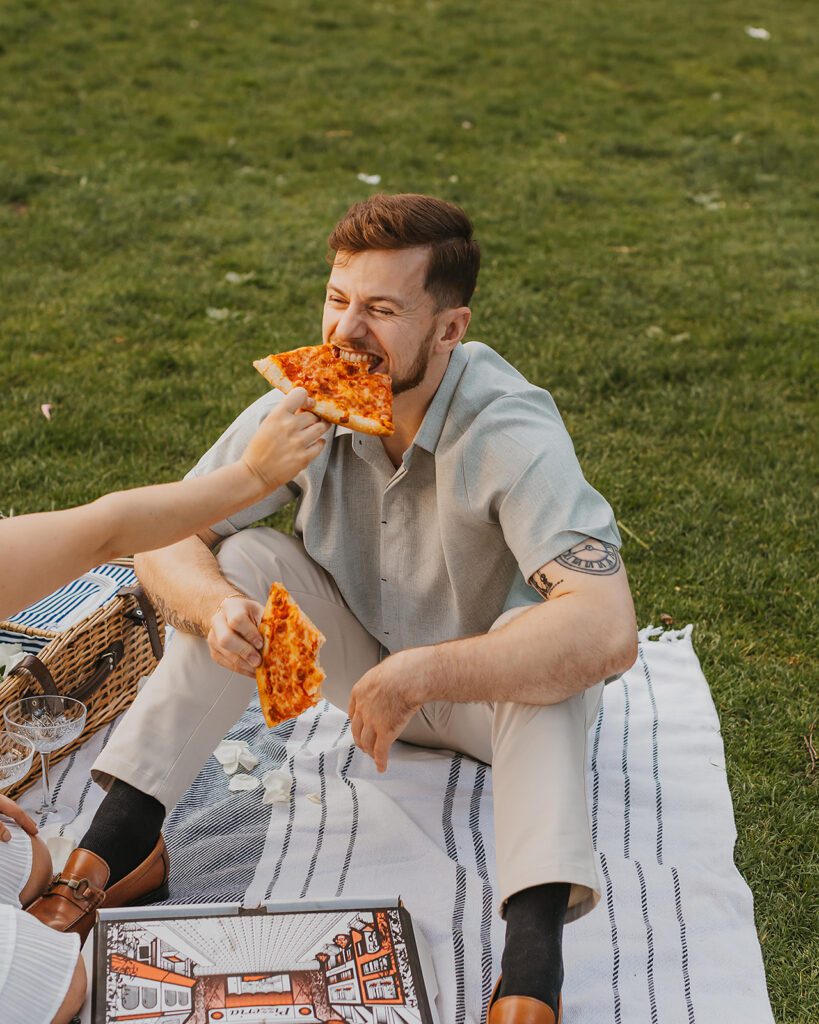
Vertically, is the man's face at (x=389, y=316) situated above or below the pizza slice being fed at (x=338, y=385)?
above

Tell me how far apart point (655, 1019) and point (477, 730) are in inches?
42.6

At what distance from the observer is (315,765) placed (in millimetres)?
4496

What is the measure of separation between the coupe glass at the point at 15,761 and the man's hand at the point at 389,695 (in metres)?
1.13

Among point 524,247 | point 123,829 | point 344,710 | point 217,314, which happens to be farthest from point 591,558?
point 524,247

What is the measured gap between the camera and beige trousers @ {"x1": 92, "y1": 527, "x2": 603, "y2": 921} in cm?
326

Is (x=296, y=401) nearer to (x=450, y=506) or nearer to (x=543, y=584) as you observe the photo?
(x=450, y=506)

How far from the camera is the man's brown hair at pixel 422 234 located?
3865mm

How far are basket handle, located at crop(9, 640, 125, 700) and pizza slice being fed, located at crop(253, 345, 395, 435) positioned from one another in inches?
49.1

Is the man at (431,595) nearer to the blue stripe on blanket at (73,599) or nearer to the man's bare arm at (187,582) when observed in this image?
the man's bare arm at (187,582)

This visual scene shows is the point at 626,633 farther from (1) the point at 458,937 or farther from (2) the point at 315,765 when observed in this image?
(2) the point at 315,765

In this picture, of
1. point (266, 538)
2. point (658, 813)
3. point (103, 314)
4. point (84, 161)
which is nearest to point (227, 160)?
point (84, 161)

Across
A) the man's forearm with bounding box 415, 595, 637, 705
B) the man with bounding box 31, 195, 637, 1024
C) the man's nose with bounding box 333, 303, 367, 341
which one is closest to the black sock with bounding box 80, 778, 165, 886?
the man with bounding box 31, 195, 637, 1024

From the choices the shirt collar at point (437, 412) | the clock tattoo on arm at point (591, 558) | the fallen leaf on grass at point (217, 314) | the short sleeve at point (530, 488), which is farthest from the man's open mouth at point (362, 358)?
the fallen leaf on grass at point (217, 314)

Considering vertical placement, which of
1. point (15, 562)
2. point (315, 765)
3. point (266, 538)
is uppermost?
point (15, 562)
